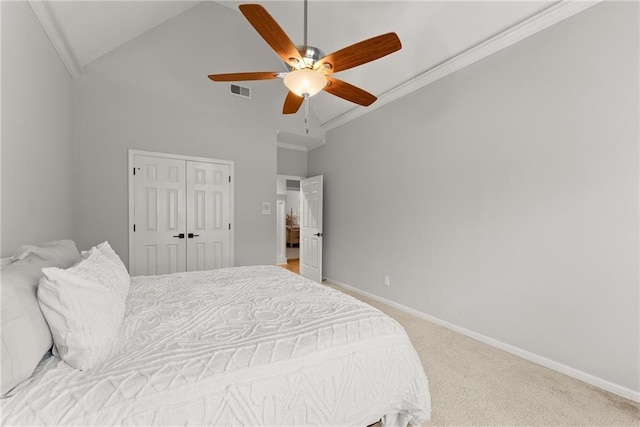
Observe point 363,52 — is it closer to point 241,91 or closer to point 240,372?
point 240,372

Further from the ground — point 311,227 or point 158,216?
point 158,216

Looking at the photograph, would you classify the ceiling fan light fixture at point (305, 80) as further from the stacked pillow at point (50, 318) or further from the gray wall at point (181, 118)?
the gray wall at point (181, 118)

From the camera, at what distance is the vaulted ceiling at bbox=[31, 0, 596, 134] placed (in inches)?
92.2

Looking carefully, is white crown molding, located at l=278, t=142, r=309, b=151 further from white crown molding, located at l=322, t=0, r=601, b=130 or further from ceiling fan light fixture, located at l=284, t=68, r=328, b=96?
ceiling fan light fixture, located at l=284, t=68, r=328, b=96

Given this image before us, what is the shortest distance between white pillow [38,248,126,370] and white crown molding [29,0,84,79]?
2203 millimetres

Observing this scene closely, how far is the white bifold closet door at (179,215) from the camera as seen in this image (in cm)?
355

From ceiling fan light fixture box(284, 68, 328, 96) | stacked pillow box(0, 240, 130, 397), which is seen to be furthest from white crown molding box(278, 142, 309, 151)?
stacked pillow box(0, 240, 130, 397)

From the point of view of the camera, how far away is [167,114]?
3.71 m

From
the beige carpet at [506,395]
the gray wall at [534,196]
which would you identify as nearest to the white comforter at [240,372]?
Result: the beige carpet at [506,395]

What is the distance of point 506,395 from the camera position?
194 cm

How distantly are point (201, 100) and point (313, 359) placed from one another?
391 cm

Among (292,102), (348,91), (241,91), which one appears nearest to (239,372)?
(348,91)

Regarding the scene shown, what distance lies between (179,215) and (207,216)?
366 millimetres

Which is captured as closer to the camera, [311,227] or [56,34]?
[56,34]
